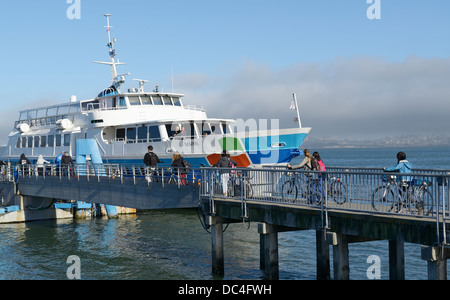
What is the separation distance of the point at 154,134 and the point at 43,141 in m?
12.2

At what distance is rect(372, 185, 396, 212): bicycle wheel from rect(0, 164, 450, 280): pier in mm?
22

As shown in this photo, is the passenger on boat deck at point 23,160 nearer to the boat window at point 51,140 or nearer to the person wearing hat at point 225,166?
the boat window at point 51,140

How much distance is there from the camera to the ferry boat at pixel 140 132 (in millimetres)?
27828

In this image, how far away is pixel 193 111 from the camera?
36.8m

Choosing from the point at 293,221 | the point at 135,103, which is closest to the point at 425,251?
the point at 293,221

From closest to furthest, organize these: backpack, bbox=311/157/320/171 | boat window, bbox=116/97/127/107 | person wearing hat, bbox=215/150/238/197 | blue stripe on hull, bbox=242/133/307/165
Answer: backpack, bbox=311/157/320/171 < person wearing hat, bbox=215/150/238/197 < blue stripe on hull, bbox=242/133/307/165 < boat window, bbox=116/97/127/107

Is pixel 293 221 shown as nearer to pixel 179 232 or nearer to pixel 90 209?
pixel 179 232

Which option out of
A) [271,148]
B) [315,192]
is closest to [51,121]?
[271,148]

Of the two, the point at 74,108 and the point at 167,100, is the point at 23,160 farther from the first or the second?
the point at 167,100

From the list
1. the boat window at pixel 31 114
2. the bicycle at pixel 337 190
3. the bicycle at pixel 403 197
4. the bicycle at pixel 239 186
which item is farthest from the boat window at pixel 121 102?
the bicycle at pixel 403 197

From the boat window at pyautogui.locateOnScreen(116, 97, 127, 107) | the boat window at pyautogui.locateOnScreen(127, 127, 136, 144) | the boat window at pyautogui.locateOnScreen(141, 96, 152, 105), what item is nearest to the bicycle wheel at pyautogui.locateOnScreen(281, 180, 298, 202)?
the boat window at pyautogui.locateOnScreen(127, 127, 136, 144)

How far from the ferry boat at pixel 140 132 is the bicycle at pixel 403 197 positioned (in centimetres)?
1520

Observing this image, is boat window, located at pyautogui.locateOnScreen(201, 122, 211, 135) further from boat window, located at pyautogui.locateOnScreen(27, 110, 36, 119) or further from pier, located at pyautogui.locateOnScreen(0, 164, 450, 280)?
boat window, located at pyautogui.locateOnScreen(27, 110, 36, 119)

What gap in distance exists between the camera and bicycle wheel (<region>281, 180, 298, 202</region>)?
15078mm
